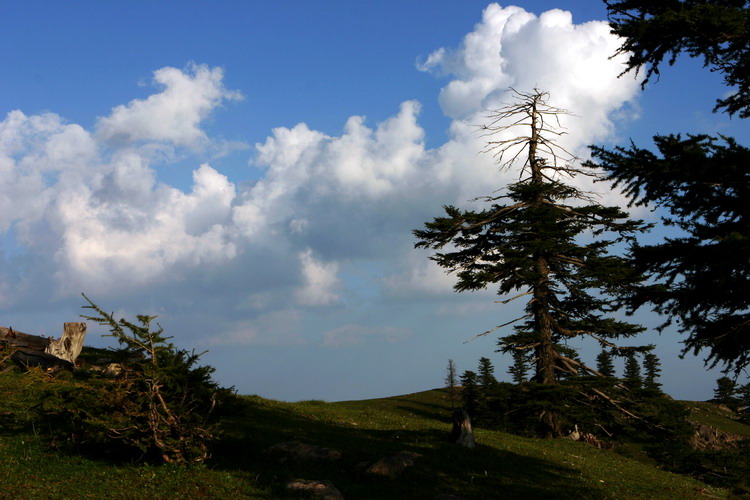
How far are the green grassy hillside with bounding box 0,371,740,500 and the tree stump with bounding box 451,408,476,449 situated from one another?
0.56 m

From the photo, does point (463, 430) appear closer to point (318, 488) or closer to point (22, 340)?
point (318, 488)

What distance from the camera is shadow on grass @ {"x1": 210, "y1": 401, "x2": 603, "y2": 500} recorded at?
1526 centimetres

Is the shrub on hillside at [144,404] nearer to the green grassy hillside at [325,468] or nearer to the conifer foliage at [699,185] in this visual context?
the green grassy hillside at [325,468]

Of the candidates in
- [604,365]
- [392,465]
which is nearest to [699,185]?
[392,465]

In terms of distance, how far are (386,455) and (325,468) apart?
268 cm

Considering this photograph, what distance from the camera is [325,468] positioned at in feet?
52.9

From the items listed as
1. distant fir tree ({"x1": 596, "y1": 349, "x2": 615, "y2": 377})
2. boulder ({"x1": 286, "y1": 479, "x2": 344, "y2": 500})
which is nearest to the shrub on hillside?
boulder ({"x1": 286, "y1": 479, "x2": 344, "y2": 500})

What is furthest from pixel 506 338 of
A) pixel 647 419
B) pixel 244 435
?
pixel 244 435

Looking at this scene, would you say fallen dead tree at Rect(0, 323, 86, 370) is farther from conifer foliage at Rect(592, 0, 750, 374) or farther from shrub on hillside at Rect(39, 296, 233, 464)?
conifer foliage at Rect(592, 0, 750, 374)

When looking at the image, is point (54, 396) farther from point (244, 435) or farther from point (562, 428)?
point (562, 428)

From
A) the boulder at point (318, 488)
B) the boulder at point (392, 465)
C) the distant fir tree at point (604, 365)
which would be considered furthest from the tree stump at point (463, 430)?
the distant fir tree at point (604, 365)

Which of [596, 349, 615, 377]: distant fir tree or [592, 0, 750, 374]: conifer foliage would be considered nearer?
[592, 0, 750, 374]: conifer foliage

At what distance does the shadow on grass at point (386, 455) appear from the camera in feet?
50.1

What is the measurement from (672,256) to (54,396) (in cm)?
1673
